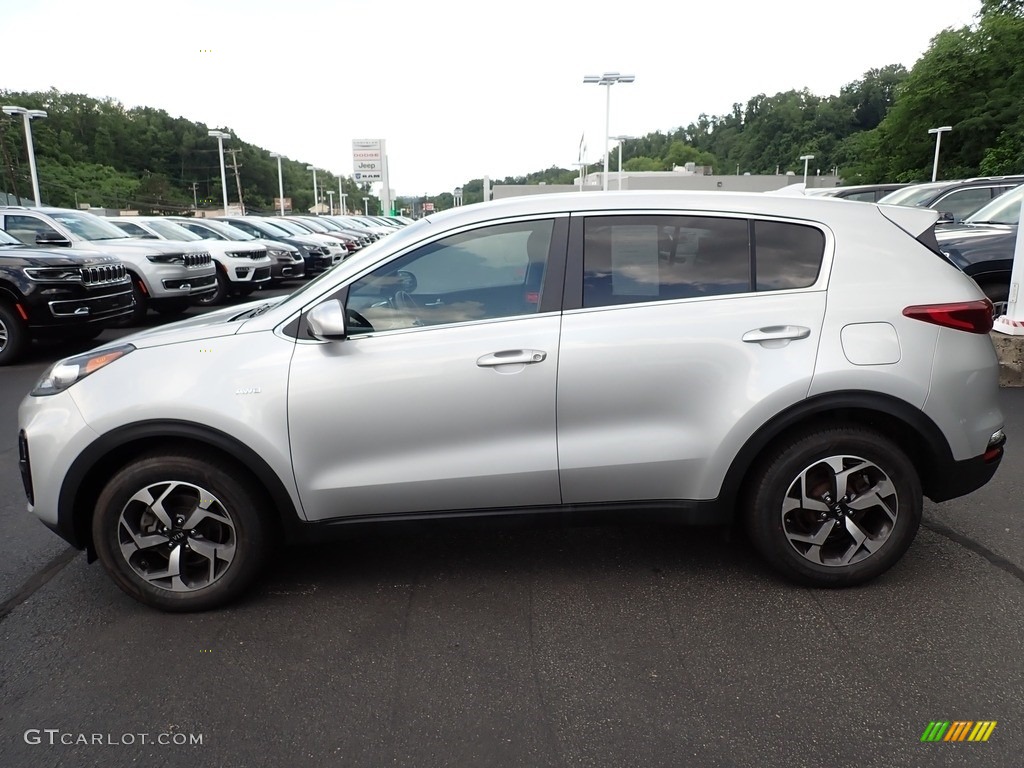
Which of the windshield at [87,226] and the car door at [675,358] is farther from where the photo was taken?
the windshield at [87,226]

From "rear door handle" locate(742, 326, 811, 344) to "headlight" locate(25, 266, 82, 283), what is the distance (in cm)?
861

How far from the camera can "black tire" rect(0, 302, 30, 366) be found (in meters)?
9.09

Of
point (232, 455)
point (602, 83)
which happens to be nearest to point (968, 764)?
point (232, 455)

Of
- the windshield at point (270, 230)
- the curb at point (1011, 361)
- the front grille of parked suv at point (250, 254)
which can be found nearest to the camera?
the curb at point (1011, 361)

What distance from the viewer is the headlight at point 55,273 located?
9023 mm

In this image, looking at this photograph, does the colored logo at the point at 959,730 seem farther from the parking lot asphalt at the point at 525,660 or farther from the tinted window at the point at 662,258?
the tinted window at the point at 662,258

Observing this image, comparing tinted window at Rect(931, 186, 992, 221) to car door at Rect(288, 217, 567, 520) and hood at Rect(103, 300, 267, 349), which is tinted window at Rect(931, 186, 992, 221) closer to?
car door at Rect(288, 217, 567, 520)

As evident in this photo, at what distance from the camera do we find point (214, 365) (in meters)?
3.24

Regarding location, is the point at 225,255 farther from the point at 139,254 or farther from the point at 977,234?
the point at 977,234

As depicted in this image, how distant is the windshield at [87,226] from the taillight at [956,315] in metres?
11.9

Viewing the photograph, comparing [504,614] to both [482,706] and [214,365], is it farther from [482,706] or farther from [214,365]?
[214,365]

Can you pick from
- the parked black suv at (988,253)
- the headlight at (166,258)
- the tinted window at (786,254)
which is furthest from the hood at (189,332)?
the headlight at (166,258)

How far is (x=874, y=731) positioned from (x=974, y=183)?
11683mm

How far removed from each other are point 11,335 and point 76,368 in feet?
22.7
